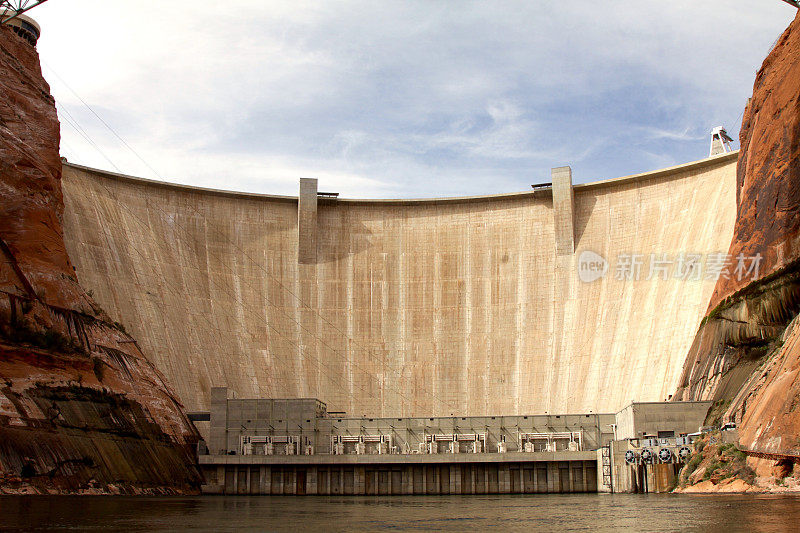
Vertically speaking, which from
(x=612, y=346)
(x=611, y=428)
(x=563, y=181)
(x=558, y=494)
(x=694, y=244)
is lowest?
(x=558, y=494)

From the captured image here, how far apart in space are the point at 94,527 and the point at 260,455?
3225cm

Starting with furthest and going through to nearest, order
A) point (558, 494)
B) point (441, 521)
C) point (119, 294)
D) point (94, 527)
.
→ 1. point (119, 294)
2. point (558, 494)
3. point (441, 521)
4. point (94, 527)

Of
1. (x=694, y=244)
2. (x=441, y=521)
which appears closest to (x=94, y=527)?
(x=441, y=521)

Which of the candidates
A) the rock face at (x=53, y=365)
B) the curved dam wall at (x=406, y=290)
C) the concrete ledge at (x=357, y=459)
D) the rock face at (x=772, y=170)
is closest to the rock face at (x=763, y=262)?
the rock face at (x=772, y=170)

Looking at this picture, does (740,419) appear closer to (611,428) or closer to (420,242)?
(611,428)

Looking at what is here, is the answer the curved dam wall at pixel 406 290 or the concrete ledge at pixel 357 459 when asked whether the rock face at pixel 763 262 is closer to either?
the curved dam wall at pixel 406 290

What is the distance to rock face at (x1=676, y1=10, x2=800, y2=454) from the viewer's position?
4672 centimetres

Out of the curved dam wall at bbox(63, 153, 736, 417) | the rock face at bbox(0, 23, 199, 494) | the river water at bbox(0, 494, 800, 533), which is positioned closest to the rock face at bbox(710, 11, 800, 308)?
the curved dam wall at bbox(63, 153, 736, 417)

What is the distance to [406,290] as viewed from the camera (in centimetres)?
6925

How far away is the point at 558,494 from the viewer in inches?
2088

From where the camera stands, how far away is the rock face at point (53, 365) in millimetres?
40969

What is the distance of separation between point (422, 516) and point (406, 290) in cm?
3767

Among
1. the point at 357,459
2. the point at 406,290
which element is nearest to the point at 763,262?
the point at 357,459

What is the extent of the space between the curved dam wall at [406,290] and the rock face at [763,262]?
6003 millimetres
